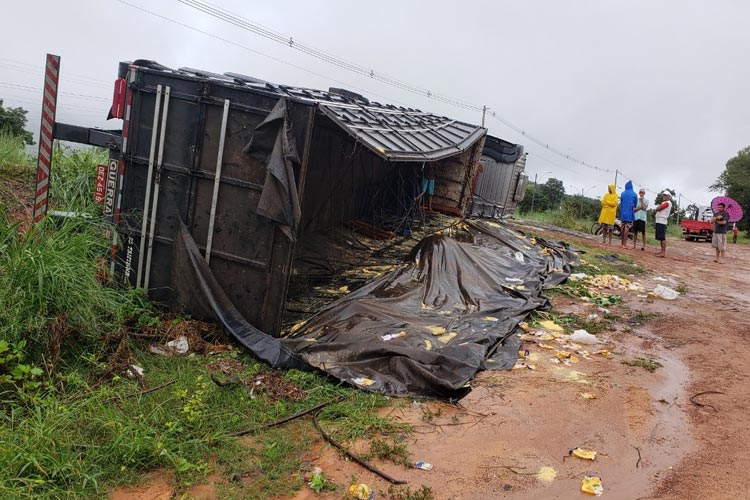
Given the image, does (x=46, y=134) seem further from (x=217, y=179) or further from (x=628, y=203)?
(x=628, y=203)

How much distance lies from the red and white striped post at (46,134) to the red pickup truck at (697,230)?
25.1 metres

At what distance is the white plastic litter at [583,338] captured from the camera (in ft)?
19.8

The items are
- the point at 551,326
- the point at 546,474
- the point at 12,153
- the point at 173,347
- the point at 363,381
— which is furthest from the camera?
the point at 12,153

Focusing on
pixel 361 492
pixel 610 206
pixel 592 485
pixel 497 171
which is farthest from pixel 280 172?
pixel 497 171

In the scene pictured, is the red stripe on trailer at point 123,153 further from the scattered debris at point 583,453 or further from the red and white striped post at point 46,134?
the scattered debris at point 583,453

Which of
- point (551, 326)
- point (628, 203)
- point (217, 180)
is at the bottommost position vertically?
point (551, 326)

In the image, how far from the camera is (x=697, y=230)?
23828mm

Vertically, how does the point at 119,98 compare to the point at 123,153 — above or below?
above

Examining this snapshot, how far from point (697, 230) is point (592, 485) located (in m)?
24.3

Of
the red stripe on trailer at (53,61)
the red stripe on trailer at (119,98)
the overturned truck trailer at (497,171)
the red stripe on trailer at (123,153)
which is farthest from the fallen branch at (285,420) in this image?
the overturned truck trailer at (497,171)

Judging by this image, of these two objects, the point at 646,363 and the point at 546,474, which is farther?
the point at 646,363

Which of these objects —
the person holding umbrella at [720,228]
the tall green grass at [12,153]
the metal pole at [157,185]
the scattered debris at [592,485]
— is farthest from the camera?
the person holding umbrella at [720,228]

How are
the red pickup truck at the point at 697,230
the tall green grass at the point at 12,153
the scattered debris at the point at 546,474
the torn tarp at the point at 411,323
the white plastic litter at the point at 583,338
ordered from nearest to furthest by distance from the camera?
the scattered debris at the point at 546,474
the torn tarp at the point at 411,323
the white plastic litter at the point at 583,338
the tall green grass at the point at 12,153
the red pickup truck at the point at 697,230

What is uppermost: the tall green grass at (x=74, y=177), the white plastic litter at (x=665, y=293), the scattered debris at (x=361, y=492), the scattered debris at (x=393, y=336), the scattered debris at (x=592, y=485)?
the tall green grass at (x=74, y=177)
